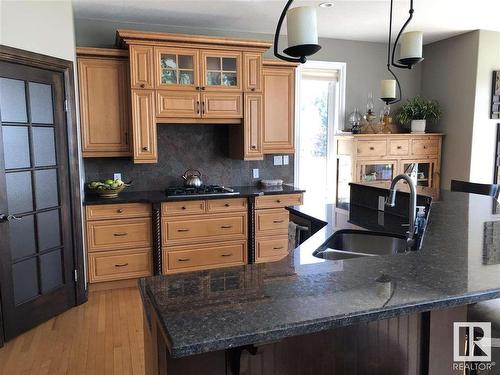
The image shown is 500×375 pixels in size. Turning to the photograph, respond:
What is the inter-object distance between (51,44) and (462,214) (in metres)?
3.16

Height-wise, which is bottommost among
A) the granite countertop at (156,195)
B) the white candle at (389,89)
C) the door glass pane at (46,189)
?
the granite countertop at (156,195)

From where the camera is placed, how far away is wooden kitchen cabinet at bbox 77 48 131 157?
3.76 metres

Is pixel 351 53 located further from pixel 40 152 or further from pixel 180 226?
Result: pixel 40 152

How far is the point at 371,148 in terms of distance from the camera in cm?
476

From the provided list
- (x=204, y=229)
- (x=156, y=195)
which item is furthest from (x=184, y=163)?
(x=204, y=229)

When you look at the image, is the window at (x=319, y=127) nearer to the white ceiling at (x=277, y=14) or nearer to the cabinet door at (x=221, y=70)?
the white ceiling at (x=277, y=14)

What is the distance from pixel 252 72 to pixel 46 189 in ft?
7.39

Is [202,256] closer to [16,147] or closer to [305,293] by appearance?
[16,147]

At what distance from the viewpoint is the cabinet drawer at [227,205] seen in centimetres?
399

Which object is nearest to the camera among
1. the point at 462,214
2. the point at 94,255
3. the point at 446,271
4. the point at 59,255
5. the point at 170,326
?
the point at 170,326

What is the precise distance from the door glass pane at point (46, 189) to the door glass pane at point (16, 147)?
0.15 metres

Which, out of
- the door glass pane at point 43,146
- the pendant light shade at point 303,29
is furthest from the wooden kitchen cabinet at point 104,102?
the pendant light shade at point 303,29

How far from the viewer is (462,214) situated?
7.70 feet

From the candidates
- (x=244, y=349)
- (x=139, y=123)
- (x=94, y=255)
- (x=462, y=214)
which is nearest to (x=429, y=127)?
(x=462, y=214)
